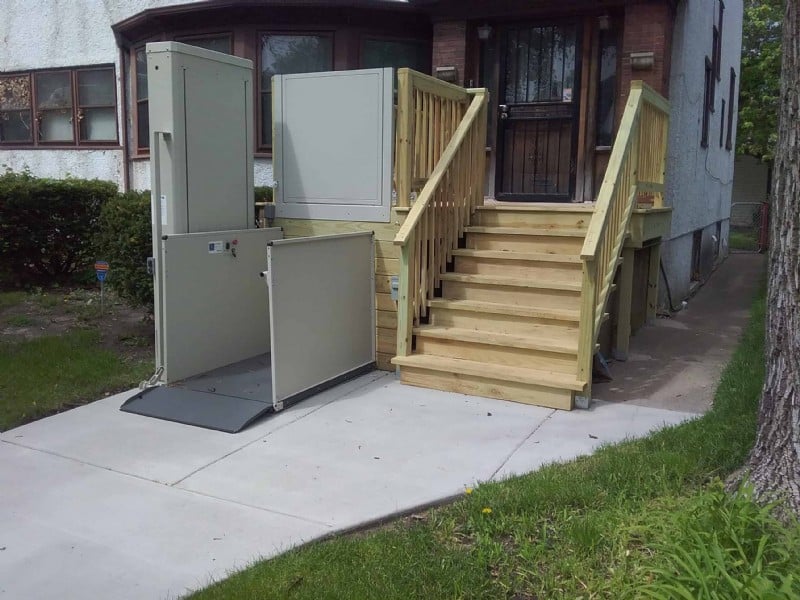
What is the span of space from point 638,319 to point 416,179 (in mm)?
3235

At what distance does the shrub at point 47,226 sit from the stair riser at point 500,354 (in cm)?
464

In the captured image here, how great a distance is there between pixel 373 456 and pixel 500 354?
1.66m

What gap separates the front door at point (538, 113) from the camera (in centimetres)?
856

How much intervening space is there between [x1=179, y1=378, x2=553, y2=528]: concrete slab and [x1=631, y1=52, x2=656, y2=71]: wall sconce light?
4317mm

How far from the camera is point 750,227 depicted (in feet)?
90.4

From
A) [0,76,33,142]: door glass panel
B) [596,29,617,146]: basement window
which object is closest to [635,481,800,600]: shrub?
[596,29,617,146]: basement window

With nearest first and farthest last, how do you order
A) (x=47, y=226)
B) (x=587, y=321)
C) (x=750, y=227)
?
(x=587, y=321) → (x=47, y=226) → (x=750, y=227)

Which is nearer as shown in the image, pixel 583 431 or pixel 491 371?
pixel 583 431

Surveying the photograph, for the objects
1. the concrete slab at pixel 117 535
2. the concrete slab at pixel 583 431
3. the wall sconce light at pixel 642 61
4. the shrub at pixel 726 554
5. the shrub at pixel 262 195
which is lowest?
the concrete slab at pixel 117 535

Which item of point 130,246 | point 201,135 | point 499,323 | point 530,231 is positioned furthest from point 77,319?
point 530,231

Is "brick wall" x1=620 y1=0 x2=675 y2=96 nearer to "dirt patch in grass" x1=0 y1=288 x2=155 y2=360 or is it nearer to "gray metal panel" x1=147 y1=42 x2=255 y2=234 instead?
"gray metal panel" x1=147 y1=42 x2=255 y2=234

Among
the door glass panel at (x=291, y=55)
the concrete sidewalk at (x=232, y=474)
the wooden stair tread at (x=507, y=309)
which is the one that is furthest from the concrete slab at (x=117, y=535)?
the door glass panel at (x=291, y=55)

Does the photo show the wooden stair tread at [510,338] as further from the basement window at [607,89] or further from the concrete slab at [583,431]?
the basement window at [607,89]

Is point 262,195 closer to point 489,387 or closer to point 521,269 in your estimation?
point 521,269
